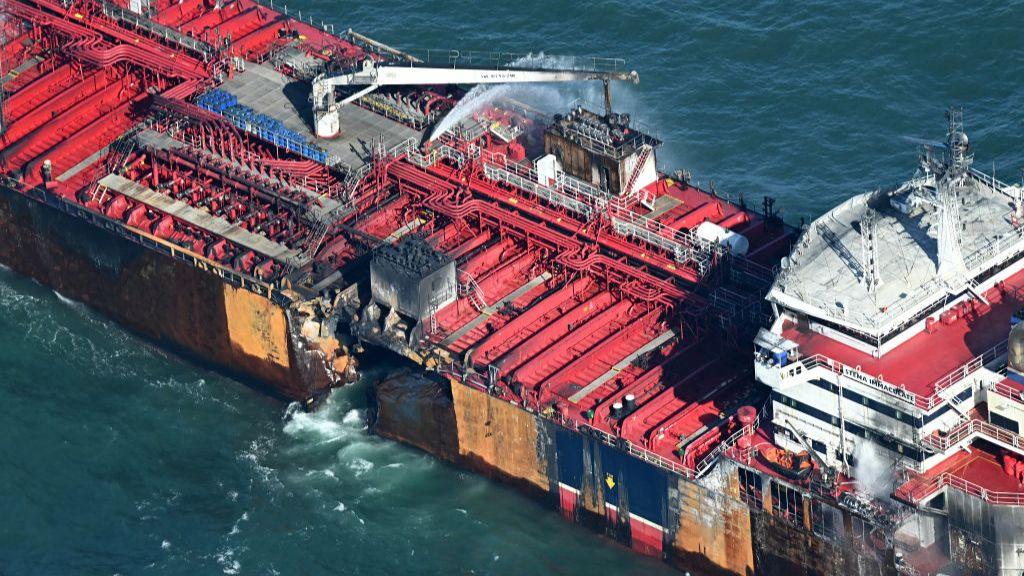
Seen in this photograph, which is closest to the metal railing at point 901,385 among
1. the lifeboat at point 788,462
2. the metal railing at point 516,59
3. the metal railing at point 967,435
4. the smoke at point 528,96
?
the metal railing at point 967,435

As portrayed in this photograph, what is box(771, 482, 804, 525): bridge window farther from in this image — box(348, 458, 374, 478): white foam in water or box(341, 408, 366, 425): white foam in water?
box(341, 408, 366, 425): white foam in water

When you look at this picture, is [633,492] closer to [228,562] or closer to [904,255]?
[904,255]

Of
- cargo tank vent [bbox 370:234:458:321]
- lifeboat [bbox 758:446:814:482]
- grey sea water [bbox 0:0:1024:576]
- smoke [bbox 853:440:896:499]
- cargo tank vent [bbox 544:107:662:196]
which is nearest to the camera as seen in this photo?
smoke [bbox 853:440:896:499]

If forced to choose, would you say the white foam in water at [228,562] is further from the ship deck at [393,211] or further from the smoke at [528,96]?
the smoke at [528,96]

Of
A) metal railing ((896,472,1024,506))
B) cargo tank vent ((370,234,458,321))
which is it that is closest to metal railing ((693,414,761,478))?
metal railing ((896,472,1024,506))

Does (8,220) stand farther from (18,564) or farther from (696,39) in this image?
(696,39)

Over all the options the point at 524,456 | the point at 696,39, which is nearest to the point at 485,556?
the point at 524,456
